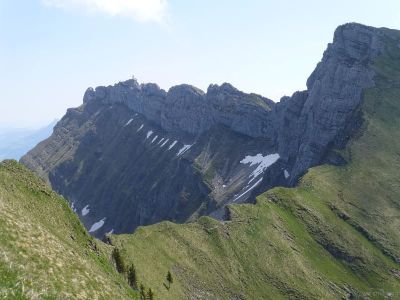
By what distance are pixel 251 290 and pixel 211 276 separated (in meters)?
8.90

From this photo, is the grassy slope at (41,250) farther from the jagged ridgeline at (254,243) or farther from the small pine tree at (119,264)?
the small pine tree at (119,264)

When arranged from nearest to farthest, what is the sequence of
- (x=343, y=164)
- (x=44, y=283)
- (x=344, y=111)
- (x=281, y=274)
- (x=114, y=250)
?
(x=44, y=283)
(x=114, y=250)
(x=281, y=274)
(x=343, y=164)
(x=344, y=111)

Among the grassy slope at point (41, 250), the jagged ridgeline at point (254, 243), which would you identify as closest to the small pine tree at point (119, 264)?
the jagged ridgeline at point (254, 243)

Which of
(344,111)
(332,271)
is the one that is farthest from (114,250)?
(344,111)

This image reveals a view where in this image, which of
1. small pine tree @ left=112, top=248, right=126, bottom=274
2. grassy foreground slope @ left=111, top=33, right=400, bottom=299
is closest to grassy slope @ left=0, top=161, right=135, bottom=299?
small pine tree @ left=112, top=248, right=126, bottom=274

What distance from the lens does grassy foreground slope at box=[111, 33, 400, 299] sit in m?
83.9

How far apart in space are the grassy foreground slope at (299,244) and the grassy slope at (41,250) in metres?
20.2

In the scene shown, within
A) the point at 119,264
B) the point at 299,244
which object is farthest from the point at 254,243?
the point at 119,264

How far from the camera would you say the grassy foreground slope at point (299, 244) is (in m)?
83.9

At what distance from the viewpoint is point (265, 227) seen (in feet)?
346

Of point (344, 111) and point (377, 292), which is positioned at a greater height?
point (344, 111)

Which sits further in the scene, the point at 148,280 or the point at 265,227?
the point at 265,227

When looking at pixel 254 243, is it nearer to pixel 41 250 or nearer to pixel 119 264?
pixel 119 264

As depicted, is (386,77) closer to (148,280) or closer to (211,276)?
(211,276)
